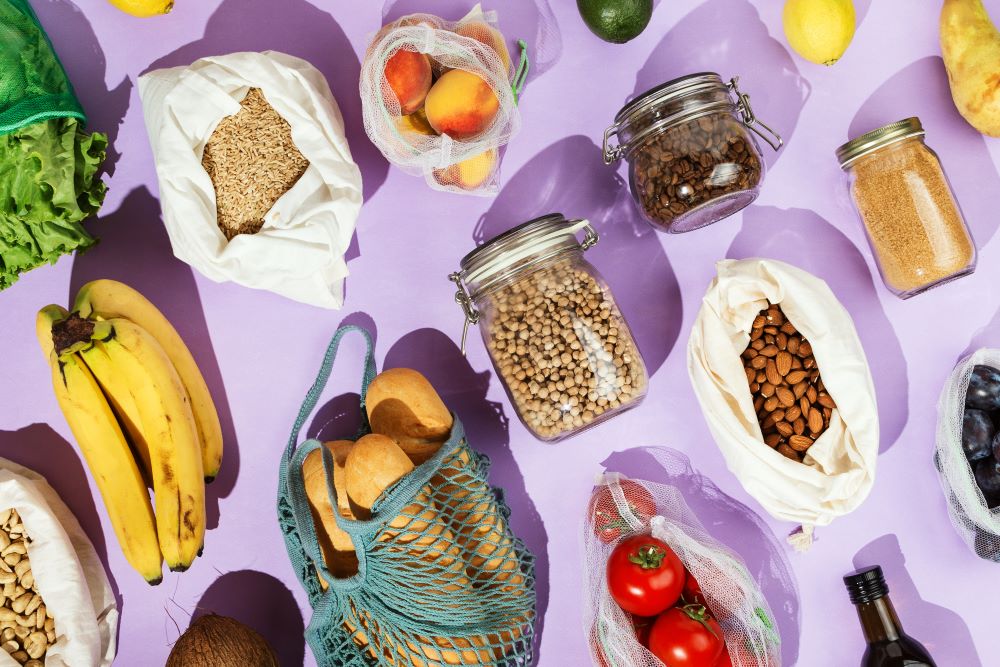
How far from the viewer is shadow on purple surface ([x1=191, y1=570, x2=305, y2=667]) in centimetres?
107

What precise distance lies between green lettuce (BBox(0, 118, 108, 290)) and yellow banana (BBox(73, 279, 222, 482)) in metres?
0.07

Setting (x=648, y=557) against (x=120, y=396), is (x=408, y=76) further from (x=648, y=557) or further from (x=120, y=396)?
(x=648, y=557)

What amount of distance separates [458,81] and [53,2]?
2.07 feet

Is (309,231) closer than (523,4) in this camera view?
Yes

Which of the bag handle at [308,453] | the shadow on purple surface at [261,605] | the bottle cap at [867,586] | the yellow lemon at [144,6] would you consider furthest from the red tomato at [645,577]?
the yellow lemon at [144,6]

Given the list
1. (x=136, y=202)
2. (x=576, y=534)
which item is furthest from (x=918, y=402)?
(x=136, y=202)

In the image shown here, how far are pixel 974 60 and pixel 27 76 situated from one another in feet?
4.04

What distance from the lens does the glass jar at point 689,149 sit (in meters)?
0.93

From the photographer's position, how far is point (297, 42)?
107 cm

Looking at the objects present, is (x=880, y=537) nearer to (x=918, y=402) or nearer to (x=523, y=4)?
(x=918, y=402)

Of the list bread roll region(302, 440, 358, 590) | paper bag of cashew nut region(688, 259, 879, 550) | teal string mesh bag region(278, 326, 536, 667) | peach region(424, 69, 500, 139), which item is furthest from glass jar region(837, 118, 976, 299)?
bread roll region(302, 440, 358, 590)

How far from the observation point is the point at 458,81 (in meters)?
0.93

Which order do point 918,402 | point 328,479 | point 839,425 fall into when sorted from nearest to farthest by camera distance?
point 328,479, point 839,425, point 918,402

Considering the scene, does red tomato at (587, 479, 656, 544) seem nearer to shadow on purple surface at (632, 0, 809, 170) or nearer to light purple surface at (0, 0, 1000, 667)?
light purple surface at (0, 0, 1000, 667)
